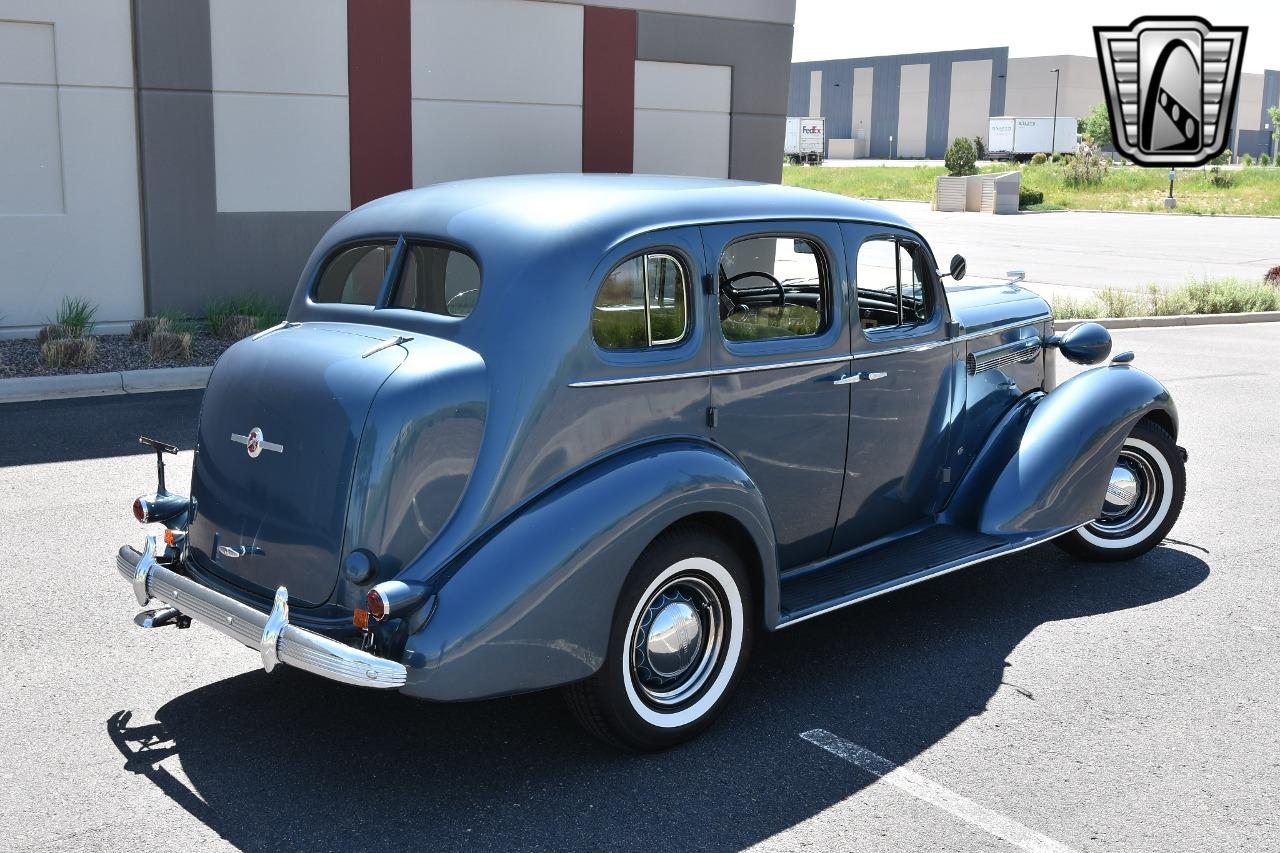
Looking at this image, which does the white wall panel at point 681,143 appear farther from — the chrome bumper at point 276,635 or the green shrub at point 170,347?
the chrome bumper at point 276,635

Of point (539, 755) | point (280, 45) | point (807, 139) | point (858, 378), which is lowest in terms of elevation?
point (539, 755)

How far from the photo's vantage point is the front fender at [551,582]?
3.69 m

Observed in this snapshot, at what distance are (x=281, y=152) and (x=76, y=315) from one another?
2971 mm

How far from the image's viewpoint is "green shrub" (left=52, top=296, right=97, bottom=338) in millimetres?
11438

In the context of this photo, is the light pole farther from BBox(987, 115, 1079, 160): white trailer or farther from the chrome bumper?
the chrome bumper

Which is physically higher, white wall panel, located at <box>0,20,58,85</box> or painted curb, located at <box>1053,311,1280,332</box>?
white wall panel, located at <box>0,20,58,85</box>

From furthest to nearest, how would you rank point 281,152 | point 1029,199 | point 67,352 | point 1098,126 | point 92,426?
point 1098,126, point 1029,199, point 281,152, point 67,352, point 92,426

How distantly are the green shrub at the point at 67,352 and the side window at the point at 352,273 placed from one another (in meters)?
6.61

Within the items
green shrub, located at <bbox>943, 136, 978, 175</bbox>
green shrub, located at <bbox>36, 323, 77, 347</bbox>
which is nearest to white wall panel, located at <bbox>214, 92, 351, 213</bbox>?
green shrub, located at <bbox>36, 323, 77, 347</bbox>

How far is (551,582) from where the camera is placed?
12.5 ft

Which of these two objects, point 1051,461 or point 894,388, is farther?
point 1051,461

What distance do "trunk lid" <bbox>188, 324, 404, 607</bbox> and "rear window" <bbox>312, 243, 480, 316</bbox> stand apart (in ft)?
0.73

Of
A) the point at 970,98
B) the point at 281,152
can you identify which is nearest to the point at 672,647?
the point at 281,152

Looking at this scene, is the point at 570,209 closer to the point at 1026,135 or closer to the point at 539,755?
the point at 539,755
